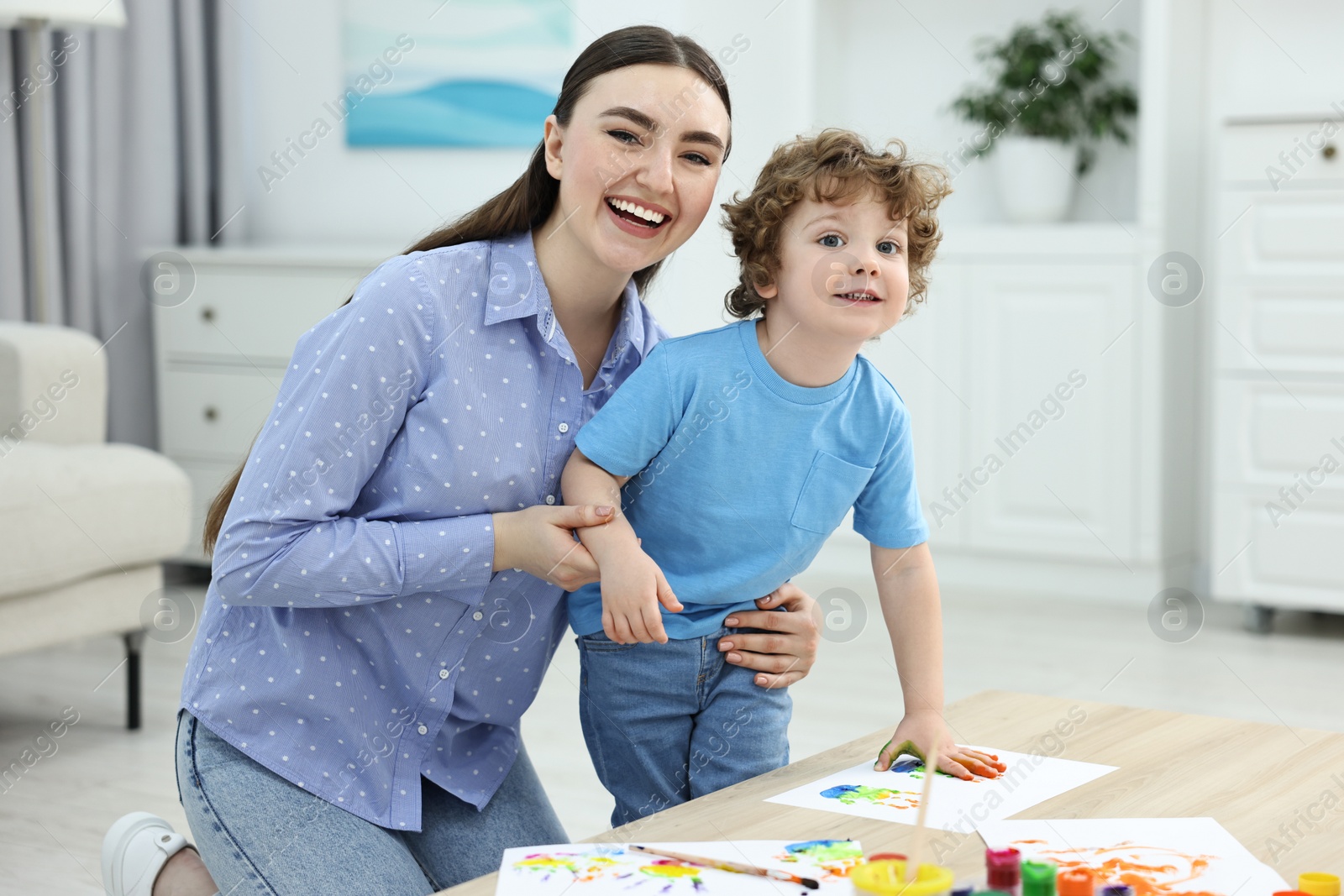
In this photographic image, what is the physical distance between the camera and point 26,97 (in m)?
3.55

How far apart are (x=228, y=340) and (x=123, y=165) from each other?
0.68 meters

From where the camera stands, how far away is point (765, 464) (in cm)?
120

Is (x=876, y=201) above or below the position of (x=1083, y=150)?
below

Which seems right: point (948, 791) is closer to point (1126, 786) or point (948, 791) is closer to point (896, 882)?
point (1126, 786)

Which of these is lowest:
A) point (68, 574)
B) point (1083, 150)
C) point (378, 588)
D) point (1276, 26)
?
point (68, 574)

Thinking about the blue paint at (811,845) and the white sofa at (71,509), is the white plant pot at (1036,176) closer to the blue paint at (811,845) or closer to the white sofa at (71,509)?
the white sofa at (71,509)

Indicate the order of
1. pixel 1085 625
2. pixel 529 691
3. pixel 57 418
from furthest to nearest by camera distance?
pixel 1085 625 < pixel 57 418 < pixel 529 691

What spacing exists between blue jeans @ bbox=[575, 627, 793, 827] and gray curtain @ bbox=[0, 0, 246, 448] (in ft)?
9.35

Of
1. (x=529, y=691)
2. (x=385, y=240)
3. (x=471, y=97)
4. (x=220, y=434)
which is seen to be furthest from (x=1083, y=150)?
(x=529, y=691)

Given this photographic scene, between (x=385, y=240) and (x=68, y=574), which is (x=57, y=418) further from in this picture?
(x=385, y=240)

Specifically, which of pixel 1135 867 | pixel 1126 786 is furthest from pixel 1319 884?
pixel 1126 786

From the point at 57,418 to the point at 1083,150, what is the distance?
2.67 meters

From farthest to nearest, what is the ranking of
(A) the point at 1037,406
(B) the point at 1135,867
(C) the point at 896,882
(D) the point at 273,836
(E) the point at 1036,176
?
1. (E) the point at 1036,176
2. (A) the point at 1037,406
3. (D) the point at 273,836
4. (B) the point at 1135,867
5. (C) the point at 896,882

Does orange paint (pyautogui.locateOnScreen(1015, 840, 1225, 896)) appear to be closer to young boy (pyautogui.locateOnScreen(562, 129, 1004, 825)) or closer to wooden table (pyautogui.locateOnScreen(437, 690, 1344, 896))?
wooden table (pyautogui.locateOnScreen(437, 690, 1344, 896))
